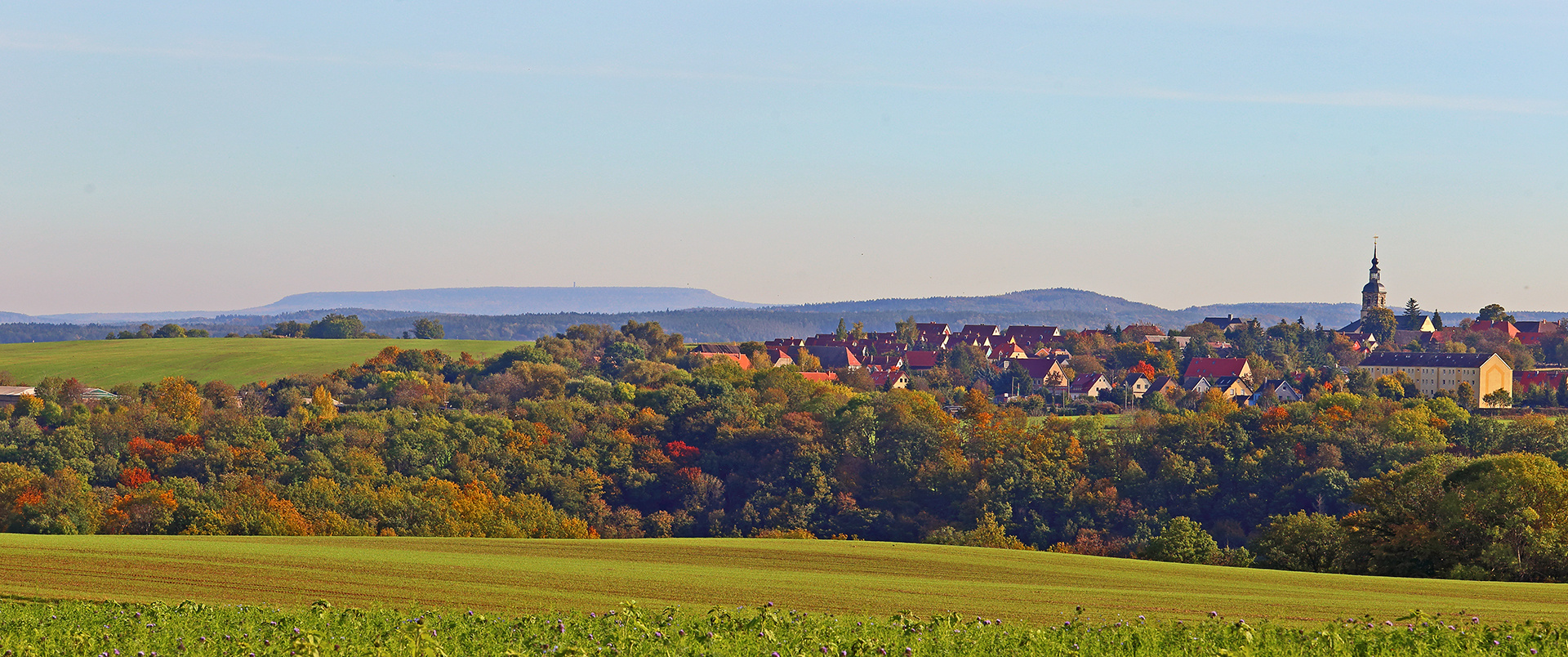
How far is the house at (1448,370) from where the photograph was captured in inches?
5517

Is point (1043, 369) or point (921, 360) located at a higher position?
point (921, 360)

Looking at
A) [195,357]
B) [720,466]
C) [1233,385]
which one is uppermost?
[195,357]

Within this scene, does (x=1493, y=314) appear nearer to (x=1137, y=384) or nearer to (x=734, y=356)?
(x=1137, y=384)

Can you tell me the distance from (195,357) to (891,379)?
242 ft

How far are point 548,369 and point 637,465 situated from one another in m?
41.9

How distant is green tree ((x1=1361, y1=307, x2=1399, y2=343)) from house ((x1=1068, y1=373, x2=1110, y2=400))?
175 ft

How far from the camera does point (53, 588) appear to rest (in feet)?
73.4

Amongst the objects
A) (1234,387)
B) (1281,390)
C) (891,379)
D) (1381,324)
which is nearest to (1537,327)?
(1381,324)

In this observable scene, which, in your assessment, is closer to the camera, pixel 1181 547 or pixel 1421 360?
pixel 1181 547

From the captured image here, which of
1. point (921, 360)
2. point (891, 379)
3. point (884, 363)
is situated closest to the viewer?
point (891, 379)

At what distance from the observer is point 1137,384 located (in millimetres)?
155125

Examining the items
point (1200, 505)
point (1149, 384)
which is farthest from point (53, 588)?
point (1149, 384)

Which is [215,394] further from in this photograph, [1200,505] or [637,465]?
[1200,505]

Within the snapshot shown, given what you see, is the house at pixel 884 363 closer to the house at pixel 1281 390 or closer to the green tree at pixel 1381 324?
the house at pixel 1281 390
